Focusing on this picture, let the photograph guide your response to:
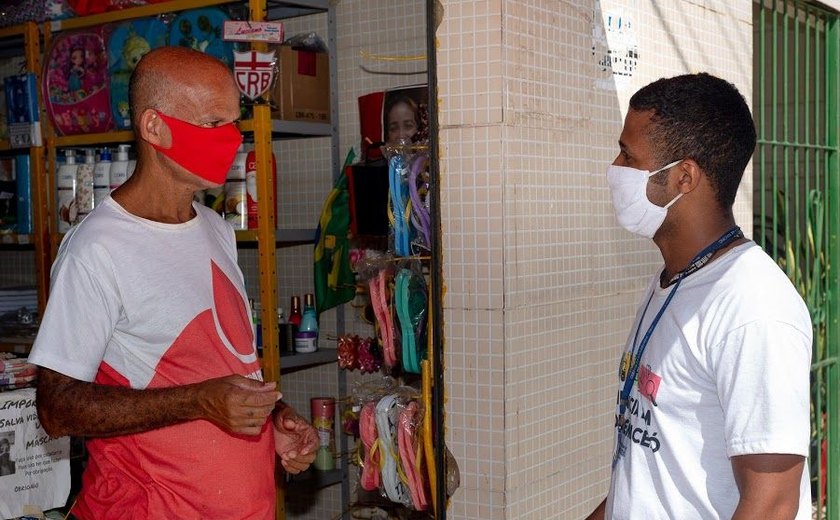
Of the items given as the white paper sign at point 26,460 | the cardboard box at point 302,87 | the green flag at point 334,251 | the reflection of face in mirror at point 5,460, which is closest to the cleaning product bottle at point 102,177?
the cardboard box at point 302,87

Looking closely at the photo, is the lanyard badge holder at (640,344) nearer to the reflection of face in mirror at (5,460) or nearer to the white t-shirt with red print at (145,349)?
the white t-shirt with red print at (145,349)

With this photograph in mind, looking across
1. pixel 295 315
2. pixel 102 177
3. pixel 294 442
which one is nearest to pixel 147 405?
pixel 294 442

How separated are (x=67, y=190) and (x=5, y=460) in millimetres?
1702

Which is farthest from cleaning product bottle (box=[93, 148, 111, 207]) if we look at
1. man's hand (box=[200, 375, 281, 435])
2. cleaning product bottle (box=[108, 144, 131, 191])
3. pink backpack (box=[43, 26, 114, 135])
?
man's hand (box=[200, 375, 281, 435])

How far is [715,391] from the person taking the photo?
184cm

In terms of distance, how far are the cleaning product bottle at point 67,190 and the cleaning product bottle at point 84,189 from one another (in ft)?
0.10

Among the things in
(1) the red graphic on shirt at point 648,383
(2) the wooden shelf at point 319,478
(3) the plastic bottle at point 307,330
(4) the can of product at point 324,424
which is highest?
(1) the red graphic on shirt at point 648,383

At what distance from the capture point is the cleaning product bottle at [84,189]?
4.45 meters

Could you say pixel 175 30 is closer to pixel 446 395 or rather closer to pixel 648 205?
pixel 446 395

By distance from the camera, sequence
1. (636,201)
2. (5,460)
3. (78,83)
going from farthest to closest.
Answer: (78,83)
(5,460)
(636,201)

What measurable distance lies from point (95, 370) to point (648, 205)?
1224 mm

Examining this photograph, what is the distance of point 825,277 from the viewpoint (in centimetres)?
558

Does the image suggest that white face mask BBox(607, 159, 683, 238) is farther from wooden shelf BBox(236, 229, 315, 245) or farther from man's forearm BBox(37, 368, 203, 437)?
wooden shelf BBox(236, 229, 315, 245)

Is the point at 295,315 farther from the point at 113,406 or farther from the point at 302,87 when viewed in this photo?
the point at 113,406
